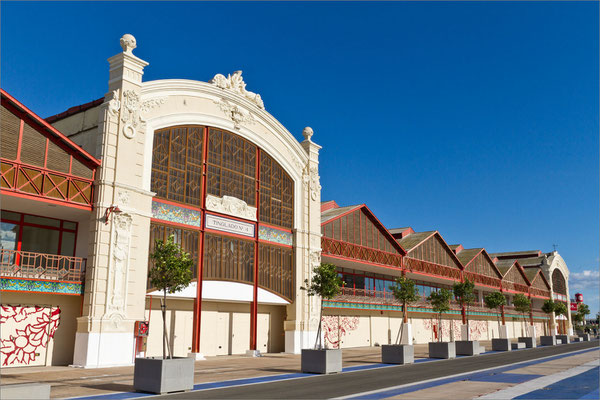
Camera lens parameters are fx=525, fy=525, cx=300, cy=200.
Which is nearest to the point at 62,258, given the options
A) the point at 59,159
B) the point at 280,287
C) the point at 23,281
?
the point at 23,281

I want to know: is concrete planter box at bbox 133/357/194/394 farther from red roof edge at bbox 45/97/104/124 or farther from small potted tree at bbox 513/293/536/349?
small potted tree at bbox 513/293/536/349

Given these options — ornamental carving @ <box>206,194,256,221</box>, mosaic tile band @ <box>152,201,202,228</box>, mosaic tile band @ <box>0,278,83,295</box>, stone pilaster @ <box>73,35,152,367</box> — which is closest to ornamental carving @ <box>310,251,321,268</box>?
ornamental carving @ <box>206,194,256,221</box>

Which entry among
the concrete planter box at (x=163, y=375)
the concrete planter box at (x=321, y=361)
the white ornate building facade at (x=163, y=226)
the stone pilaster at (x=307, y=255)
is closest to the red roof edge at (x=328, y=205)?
the white ornate building facade at (x=163, y=226)

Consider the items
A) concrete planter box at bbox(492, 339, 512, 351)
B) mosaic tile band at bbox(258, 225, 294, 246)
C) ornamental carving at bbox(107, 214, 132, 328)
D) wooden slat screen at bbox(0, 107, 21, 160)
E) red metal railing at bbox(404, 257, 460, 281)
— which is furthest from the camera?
red metal railing at bbox(404, 257, 460, 281)

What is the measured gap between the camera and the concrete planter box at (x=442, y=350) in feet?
102

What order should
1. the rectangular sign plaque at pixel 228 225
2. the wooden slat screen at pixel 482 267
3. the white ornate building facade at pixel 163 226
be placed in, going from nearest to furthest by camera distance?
the white ornate building facade at pixel 163 226, the rectangular sign plaque at pixel 228 225, the wooden slat screen at pixel 482 267

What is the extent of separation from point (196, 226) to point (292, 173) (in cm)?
1012

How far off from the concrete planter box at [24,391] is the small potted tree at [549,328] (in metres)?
51.3

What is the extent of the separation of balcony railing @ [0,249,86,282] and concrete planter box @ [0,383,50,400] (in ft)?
37.1

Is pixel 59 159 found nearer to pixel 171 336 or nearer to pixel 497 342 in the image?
pixel 171 336

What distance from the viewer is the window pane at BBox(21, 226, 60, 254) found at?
24.7 metres

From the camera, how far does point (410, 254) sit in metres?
50.3

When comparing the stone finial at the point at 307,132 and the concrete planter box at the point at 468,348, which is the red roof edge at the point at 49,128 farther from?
the concrete planter box at the point at 468,348

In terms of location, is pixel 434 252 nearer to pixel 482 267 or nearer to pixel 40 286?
pixel 482 267
